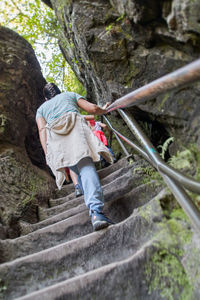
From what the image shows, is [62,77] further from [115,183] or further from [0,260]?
[0,260]

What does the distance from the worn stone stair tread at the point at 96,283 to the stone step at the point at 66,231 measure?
1.06 m

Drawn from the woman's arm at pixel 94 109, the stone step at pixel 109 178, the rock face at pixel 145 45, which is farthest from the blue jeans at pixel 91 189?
the stone step at pixel 109 178

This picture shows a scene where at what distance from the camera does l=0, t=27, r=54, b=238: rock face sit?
4.04 m

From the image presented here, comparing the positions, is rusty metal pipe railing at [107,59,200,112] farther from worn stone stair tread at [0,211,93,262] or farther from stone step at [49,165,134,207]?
stone step at [49,165,134,207]

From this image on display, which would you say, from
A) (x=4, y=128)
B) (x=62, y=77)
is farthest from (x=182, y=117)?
(x=62, y=77)

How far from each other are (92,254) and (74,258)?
0.18 meters

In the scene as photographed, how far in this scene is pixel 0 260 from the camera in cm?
283

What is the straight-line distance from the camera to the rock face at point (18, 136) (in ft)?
13.3

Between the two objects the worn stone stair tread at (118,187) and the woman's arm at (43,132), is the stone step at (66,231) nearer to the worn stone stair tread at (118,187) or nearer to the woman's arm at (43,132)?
the worn stone stair tread at (118,187)

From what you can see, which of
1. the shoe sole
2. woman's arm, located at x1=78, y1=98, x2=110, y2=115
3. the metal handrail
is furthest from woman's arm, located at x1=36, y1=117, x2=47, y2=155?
the metal handrail

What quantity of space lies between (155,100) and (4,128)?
3.10 m

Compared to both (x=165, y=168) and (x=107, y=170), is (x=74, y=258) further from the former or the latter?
(x=107, y=170)

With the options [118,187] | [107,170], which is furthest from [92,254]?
[107,170]

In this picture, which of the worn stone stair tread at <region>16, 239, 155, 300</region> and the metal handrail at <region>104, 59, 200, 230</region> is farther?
the worn stone stair tread at <region>16, 239, 155, 300</region>
